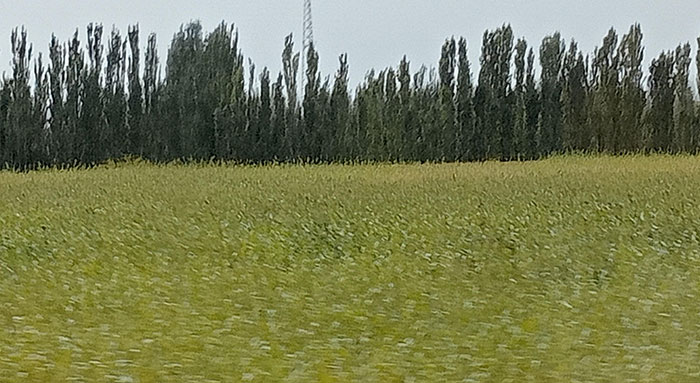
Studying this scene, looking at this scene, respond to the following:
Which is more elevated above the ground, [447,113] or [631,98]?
[631,98]

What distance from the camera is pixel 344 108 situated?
43.3ft

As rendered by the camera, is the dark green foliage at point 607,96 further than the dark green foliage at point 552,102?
No

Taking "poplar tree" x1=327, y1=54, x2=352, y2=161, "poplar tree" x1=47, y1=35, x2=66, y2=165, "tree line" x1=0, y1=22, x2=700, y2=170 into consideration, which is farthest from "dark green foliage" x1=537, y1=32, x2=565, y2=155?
"poplar tree" x1=47, y1=35, x2=66, y2=165

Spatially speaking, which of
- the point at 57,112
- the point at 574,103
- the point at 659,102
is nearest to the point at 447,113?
the point at 574,103

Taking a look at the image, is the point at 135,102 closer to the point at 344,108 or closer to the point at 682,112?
the point at 344,108

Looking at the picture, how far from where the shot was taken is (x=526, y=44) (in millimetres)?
13078

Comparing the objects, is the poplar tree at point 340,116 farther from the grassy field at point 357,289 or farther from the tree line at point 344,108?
the grassy field at point 357,289

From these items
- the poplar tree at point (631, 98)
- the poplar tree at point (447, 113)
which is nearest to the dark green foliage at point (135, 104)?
the poplar tree at point (447, 113)

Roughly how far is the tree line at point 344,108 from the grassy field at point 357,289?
704 cm

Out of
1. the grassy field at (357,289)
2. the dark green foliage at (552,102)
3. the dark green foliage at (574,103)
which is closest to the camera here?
the grassy field at (357,289)

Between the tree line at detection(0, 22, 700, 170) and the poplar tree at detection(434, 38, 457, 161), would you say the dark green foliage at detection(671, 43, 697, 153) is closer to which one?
the tree line at detection(0, 22, 700, 170)

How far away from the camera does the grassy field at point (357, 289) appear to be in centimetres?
218

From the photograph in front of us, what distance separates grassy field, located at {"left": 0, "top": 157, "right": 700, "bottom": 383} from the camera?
2176mm

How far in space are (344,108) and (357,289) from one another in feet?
33.9
